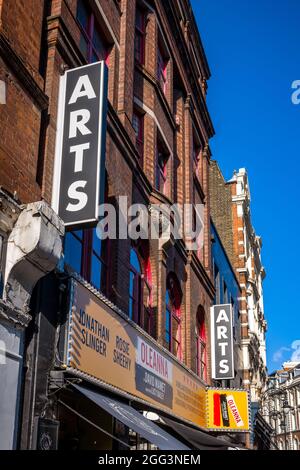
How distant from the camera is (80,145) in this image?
386 inches

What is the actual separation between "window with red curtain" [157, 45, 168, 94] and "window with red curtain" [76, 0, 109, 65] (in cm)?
484

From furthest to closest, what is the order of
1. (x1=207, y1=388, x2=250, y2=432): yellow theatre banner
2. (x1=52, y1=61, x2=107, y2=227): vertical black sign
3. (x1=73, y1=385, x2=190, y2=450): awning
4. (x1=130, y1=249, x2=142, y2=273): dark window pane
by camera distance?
(x1=207, y1=388, x2=250, y2=432): yellow theatre banner, (x1=130, y1=249, x2=142, y2=273): dark window pane, (x1=52, y1=61, x2=107, y2=227): vertical black sign, (x1=73, y1=385, x2=190, y2=450): awning

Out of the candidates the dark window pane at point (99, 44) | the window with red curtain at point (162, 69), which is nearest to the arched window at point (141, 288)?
the dark window pane at point (99, 44)

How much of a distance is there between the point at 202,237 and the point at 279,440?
247 ft

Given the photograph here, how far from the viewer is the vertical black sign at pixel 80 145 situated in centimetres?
936

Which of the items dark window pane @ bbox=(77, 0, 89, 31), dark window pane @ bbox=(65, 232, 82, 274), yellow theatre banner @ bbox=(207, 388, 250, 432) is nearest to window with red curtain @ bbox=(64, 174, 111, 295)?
dark window pane @ bbox=(65, 232, 82, 274)

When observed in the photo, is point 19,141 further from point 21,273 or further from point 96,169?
point 21,273

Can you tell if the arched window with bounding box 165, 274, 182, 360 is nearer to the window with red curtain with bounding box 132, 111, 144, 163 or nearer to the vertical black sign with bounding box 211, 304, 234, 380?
the vertical black sign with bounding box 211, 304, 234, 380

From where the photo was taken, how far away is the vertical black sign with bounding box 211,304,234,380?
2088 cm

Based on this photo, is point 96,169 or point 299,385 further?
point 299,385

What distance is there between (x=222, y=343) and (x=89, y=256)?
424 inches

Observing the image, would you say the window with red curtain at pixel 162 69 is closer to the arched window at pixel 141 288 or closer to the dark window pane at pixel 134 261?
the arched window at pixel 141 288

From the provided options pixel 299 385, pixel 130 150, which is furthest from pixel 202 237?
pixel 299 385

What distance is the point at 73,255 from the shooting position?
35.7 feet
